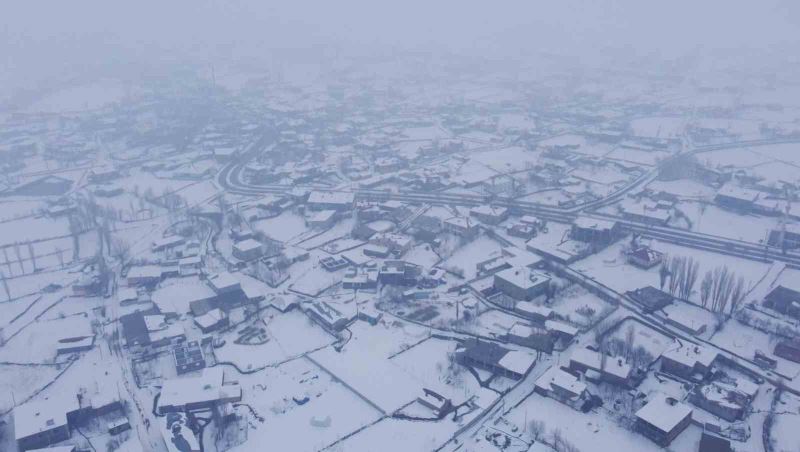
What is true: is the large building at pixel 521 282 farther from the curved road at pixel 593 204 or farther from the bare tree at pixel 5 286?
the bare tree at pixel 5 286

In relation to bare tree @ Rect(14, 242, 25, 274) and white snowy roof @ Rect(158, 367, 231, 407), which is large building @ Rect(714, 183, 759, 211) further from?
bare tree @ Rect(14, 242, 25, 274)

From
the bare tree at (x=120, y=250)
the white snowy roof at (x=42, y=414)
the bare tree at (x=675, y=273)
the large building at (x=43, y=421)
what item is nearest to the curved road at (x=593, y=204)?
the bare tree at (x=675, y=273)

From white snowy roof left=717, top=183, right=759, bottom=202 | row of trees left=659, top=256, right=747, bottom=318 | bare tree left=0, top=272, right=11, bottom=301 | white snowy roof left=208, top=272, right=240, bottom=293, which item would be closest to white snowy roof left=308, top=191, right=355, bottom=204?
white snowy roof left=208, top=272, right=240, bottom=293

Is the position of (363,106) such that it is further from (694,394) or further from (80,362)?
(694,394)

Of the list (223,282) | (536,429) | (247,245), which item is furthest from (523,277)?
(247,245)

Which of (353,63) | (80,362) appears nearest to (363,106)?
(353,63)

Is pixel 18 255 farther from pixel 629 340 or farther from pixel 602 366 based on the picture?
pixel 629 340
